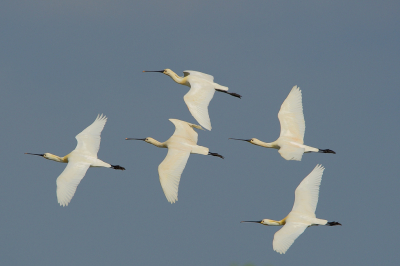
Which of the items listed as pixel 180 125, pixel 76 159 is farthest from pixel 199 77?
pixel 76 159

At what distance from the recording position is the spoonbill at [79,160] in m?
31.4

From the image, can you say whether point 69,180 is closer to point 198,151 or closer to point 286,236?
point 198,151

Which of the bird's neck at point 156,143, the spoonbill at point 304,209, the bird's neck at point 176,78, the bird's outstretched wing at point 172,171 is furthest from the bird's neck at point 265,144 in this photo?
the bird's neck at point 176,78

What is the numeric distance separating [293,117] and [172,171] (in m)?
5.62

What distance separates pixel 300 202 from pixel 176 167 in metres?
4.63

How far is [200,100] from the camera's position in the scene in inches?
1196

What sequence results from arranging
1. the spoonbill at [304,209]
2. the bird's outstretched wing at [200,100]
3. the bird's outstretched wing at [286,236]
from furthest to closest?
the spoonbill at [304,209], the bird's outstretched wing at [286,236], the bird's outstretched wing at [200,100]

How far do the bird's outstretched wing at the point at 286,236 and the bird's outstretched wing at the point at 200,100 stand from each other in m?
4.72

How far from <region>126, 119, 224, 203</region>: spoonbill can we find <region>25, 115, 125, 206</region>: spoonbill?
2.10 m

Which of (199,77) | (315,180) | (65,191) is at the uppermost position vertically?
A: (199,77)

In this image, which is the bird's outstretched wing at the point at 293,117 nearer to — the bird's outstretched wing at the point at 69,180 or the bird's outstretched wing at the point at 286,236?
the bird's outstretched wing at the point at 286,236

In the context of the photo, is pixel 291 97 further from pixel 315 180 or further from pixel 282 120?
pixel 315 180

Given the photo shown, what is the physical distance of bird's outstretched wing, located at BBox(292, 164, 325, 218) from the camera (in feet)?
109

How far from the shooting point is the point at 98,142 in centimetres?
3478
